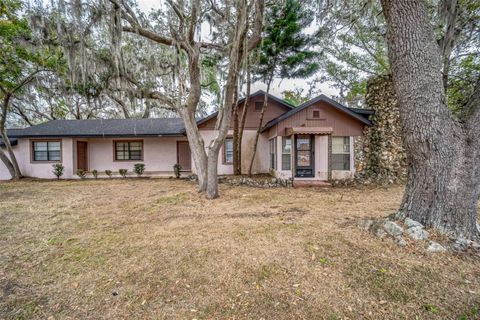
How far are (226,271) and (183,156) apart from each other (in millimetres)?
11522

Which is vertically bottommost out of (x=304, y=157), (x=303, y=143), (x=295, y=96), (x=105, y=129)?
(x=304, y=157)

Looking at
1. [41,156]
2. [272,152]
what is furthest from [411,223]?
[41,156]

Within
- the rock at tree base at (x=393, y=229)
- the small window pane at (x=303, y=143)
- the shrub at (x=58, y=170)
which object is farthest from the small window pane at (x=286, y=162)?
the shrub at (x=58, y=170)

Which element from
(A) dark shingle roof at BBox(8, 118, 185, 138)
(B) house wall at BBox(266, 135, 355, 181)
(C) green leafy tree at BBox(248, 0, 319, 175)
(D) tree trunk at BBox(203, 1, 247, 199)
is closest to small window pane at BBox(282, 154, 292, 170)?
(B) house wall at BBox(266, 135, 355, 181)

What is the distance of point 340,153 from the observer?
10242mm

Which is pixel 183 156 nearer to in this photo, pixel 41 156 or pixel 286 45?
Answer: pixel 41 156

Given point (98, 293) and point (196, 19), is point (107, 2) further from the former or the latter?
point (98, 293)

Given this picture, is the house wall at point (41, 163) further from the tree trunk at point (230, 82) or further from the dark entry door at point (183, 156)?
the tree trunk at point (230, 82)

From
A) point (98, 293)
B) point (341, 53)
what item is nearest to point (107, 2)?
point (98, 293)

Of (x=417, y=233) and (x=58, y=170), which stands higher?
(x=58, y=170)

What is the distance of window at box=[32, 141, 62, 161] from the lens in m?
12.9

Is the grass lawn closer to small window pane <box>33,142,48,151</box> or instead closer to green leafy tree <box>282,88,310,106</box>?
small window pane <box>33,142,48,151</box>

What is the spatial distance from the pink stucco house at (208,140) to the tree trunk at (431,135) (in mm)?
5556

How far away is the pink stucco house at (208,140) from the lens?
989 cm
